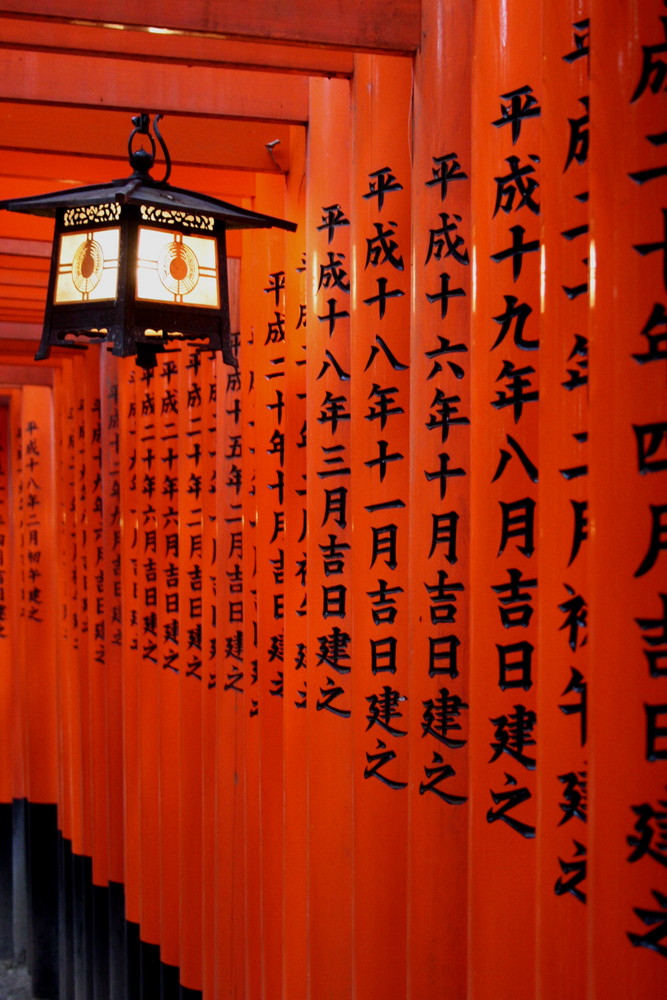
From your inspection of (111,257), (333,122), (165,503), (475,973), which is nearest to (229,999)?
(165,503)

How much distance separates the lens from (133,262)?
174 inches

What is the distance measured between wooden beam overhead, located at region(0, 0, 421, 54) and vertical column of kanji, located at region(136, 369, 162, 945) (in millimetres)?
4420

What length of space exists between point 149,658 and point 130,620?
0.49 m

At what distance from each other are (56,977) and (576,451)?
11.7 metres

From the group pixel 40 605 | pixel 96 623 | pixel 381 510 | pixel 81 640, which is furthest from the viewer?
pixel 40 605

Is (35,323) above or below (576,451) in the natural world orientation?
above

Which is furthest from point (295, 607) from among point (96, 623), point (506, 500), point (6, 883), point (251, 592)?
point (6, 883)

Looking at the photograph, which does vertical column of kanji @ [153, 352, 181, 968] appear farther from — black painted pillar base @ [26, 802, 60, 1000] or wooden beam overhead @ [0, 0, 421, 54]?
black painted pillar base @ [26, 802, 60, 1000]

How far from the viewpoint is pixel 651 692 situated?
2328 millimetres

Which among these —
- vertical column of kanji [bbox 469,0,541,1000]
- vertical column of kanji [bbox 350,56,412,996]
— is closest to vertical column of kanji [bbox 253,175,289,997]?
vertical column of kanji [bbox 350,56,412,996]

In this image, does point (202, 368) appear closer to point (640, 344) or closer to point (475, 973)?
point (475, 973)

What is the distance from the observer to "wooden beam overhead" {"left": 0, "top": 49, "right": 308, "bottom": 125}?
5.05 metres

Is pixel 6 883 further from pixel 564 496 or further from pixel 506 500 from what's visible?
pixel 564 496

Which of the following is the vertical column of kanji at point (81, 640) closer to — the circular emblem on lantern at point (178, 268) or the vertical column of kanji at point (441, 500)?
the circular emblem on lantern at point (178, 268)
